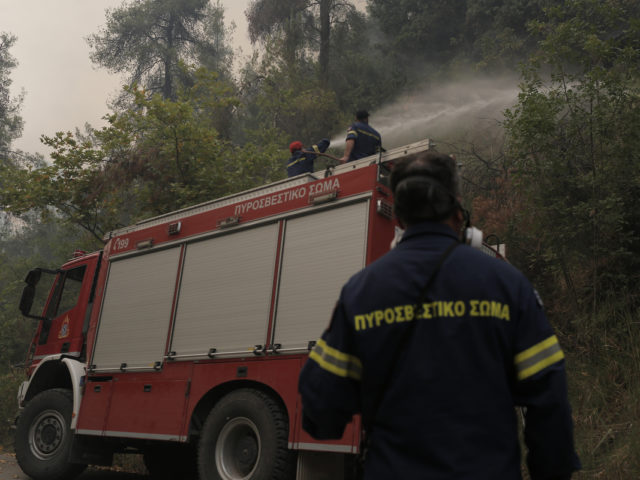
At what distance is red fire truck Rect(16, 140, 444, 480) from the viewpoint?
5.12 m

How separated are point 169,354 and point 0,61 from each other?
33.2 m

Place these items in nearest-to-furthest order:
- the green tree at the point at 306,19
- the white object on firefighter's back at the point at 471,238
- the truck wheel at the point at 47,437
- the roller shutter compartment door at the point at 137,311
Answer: the white object on firefighter's back at the point at 471,238 → the roller shutter compartment door at the point at 137,311 → the truck wheel at the point at 47,437 → the green tree at the point at 306,19

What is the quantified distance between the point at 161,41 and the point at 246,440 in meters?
31.7

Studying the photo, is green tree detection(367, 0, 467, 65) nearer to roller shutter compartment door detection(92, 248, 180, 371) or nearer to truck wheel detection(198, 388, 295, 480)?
roller shutter compartment door detection(92, 248, 180, 371)

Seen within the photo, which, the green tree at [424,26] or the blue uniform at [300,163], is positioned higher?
the green tree at [424,26]

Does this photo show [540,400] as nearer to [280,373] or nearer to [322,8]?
[280,373]

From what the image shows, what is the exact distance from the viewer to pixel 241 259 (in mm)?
6055

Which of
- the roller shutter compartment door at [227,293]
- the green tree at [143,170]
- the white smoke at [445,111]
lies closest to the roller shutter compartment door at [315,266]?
the roller shutter compartment door at [227,293]

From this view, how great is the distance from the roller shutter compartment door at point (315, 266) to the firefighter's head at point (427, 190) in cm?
292

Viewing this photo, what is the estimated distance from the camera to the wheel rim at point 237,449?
17.3 ft

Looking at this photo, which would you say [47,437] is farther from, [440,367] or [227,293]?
[440,367]

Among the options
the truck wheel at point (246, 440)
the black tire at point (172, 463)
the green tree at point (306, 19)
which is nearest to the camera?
the truck wheel at point (246, 440)

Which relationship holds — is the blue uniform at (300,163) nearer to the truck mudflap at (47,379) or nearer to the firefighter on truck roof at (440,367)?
the truck mudflap at (47,379)

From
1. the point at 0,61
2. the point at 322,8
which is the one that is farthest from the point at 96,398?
the point at 0,61
